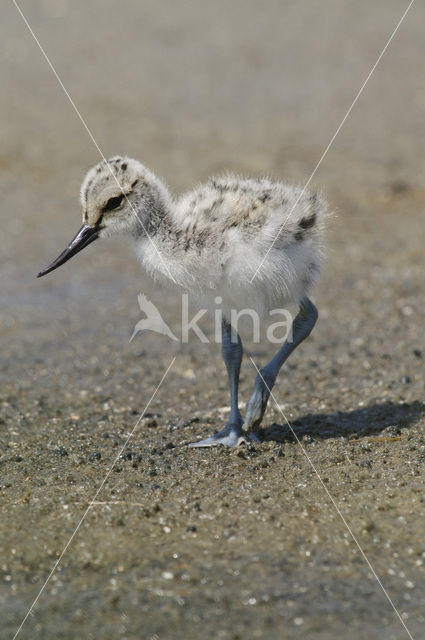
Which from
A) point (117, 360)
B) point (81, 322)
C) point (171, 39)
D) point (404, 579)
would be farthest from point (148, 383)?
point (171, 39)

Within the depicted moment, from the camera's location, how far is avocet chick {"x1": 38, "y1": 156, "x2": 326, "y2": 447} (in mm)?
4023

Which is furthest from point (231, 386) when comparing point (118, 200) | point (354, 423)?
point (118, 200)

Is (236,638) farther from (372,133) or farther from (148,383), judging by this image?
(372,133)

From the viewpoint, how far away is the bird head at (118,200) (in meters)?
4.16

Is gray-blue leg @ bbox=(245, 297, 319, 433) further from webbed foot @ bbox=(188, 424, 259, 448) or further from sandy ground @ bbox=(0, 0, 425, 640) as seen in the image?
sandy ground @ bbox=(0, 0, 425, 640)

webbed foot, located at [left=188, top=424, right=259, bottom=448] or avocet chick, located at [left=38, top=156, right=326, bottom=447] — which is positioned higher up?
avocet chick, located at [left=38, top=156, right=326, bottom=447]

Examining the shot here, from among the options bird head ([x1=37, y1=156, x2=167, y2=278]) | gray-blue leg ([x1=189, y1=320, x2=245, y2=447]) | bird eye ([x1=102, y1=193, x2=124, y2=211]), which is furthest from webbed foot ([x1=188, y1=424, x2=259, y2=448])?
bird eye ([x1=102, y1=193, x2=124, y2=211])

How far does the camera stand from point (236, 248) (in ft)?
13.1

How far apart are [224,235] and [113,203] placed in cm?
55

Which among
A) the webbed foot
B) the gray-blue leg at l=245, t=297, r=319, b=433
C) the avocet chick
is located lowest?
the webbed foot

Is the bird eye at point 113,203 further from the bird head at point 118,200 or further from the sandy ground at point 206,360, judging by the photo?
the sandy ground at point 206,360

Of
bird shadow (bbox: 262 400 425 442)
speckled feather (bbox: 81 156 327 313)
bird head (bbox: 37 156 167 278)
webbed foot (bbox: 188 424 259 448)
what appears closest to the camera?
speckled feather (bbox: 81 156 327 313)

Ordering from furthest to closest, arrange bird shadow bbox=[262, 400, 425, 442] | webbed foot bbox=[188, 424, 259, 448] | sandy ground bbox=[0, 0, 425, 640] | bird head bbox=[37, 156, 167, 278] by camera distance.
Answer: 1. bird shadow bbox=[262, 400, 425, 442]
2. webbed foot bbox=[188, 424, 259, 448]
3. bird head bbox=[37, 156, 167, 278]
4. sandy ground bbox=[0, 0, 425, 640]

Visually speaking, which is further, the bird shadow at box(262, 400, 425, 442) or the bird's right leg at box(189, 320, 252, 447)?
the bird shadow at box(262, 400, 425, 442)
